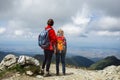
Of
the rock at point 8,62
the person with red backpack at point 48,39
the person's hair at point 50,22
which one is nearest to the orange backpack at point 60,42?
the person with red backpack at point 48,39

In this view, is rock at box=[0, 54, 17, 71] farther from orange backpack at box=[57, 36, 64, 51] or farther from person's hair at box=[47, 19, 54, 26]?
person's hair at box=[47, 19, 54, 26]

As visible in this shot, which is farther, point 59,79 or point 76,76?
point 76,76

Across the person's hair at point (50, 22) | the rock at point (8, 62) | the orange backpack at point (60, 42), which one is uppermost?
the person's hair at point (50, 22)

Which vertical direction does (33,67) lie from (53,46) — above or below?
below

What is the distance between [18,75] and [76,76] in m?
4.19

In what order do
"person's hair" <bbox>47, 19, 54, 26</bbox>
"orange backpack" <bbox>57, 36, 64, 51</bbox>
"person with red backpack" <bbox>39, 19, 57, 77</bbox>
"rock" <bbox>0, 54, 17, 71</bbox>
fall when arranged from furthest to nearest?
1. "rock" <bbox>0, 54, 17, 71</bbox>
2. "orange backpack" <bbox>57, 36, 64, 51</bbox>
3. "person with red backpack" <bbox>39, 19, 57, 77</bbox>
4. "person's hair" <bbox>47, 19, 54, 26</bbox>

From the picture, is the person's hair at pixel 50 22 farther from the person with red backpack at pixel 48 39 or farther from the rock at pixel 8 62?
the rock at pixel 8 62

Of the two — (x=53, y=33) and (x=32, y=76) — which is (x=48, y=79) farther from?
(x=53, y=33)

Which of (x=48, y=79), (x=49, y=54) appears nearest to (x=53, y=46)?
(x=49, y=54)

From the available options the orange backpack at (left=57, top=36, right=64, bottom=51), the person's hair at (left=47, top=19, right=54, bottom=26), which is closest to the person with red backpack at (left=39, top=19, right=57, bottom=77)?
the person's hair at (left=47, top=19, right=54, bottom=26)

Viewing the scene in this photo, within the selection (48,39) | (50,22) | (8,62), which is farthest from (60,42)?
(8,62)

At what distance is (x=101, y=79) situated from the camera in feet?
68.8

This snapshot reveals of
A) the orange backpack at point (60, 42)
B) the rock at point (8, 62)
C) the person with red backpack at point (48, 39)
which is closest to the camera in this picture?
the person with red backpack at point (48, 39)

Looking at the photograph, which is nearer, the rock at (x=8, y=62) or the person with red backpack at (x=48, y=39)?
the person with red backpack at (x=48, y=39)
